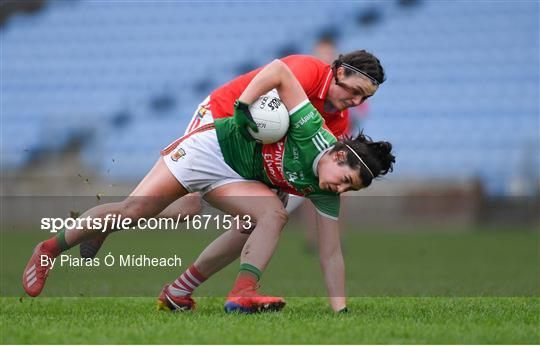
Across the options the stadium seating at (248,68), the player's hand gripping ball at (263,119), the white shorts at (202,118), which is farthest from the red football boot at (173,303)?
the stadium seating at (248,68)

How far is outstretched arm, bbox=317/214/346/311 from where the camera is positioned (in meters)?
4.18

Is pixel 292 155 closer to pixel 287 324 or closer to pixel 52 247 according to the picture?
pixel 287 324

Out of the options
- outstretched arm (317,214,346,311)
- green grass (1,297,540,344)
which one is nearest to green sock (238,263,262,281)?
green grass (1,297,540,344)

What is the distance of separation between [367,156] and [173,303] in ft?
3.78

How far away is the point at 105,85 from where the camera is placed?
14883 millimetres

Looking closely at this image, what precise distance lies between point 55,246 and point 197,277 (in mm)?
652

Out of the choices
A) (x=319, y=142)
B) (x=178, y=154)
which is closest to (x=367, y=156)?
(x=319, y=142)

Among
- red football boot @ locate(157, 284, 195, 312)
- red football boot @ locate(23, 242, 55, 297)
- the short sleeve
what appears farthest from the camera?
the short sleeve

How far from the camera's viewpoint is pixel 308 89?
4473mm

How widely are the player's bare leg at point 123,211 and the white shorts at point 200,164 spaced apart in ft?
0.15

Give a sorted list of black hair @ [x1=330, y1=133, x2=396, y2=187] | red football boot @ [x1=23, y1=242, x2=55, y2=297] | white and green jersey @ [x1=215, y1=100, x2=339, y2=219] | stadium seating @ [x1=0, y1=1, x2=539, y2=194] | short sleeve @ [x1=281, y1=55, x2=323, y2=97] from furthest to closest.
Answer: stadium seating @ [x1=0, y1=1, x2=539, y2=194] < short sleeve @ [x1=281, y1=55, x2=323, y2=97] < red football boot @ [x1=23, y1=242, x2=55, y2=297] < white and green jersey @ [x1=215, y1=100, x2=339, y2=219] < black hair @ [x1=330, y1=133, x2=396, y2=187]

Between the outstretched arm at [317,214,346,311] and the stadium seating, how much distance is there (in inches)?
364

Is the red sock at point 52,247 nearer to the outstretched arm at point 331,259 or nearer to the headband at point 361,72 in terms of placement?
the outstretched arm at point 331,259

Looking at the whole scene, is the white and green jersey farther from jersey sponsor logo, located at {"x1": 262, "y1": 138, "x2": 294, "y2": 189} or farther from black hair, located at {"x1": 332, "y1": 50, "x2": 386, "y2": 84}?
black hair, located at {"x1": 332, "y1": 50, "x2": 386, "y2": 84}
